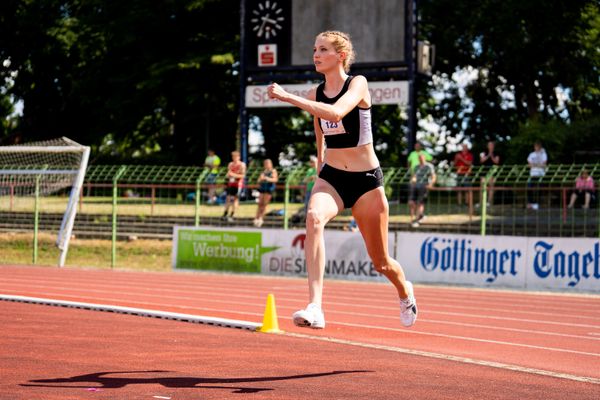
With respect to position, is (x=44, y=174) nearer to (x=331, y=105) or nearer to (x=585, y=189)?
(x=585, y=189)

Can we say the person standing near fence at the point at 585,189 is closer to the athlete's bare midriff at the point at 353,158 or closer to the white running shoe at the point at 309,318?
the athlete's bare midriff at the point at 353,158

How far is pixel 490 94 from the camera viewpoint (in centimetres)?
5084

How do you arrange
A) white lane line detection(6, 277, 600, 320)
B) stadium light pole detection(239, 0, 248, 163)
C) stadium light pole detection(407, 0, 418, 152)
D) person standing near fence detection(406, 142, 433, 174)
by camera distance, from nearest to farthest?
white lane line detection(6, 277, 600, 320)
person standing near fence detection(406, 142, 433, 174)
stadium light pole detection(407, 0, 418, 152)
stadium light pole detection(239, 0, 248, 163)

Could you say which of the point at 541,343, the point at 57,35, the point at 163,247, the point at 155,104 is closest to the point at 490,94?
the point at 155,104

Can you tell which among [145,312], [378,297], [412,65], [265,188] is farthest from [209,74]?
[145,312]

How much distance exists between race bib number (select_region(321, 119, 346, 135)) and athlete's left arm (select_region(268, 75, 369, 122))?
25cm

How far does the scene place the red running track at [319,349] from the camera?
299 inches

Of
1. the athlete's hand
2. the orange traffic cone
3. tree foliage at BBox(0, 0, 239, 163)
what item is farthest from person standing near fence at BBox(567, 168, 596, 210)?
tree foliage at BBox(0, 0, 239, 163)

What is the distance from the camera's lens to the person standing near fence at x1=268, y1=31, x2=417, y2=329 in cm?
785

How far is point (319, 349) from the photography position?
987cm

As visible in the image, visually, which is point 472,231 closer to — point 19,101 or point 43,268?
point 43,268

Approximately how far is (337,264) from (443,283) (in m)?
2.43

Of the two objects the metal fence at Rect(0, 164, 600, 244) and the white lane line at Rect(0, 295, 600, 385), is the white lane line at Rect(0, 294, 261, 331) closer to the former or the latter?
the white lane line at Rect(0, 295, 600, 385)

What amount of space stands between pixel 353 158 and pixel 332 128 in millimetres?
272
